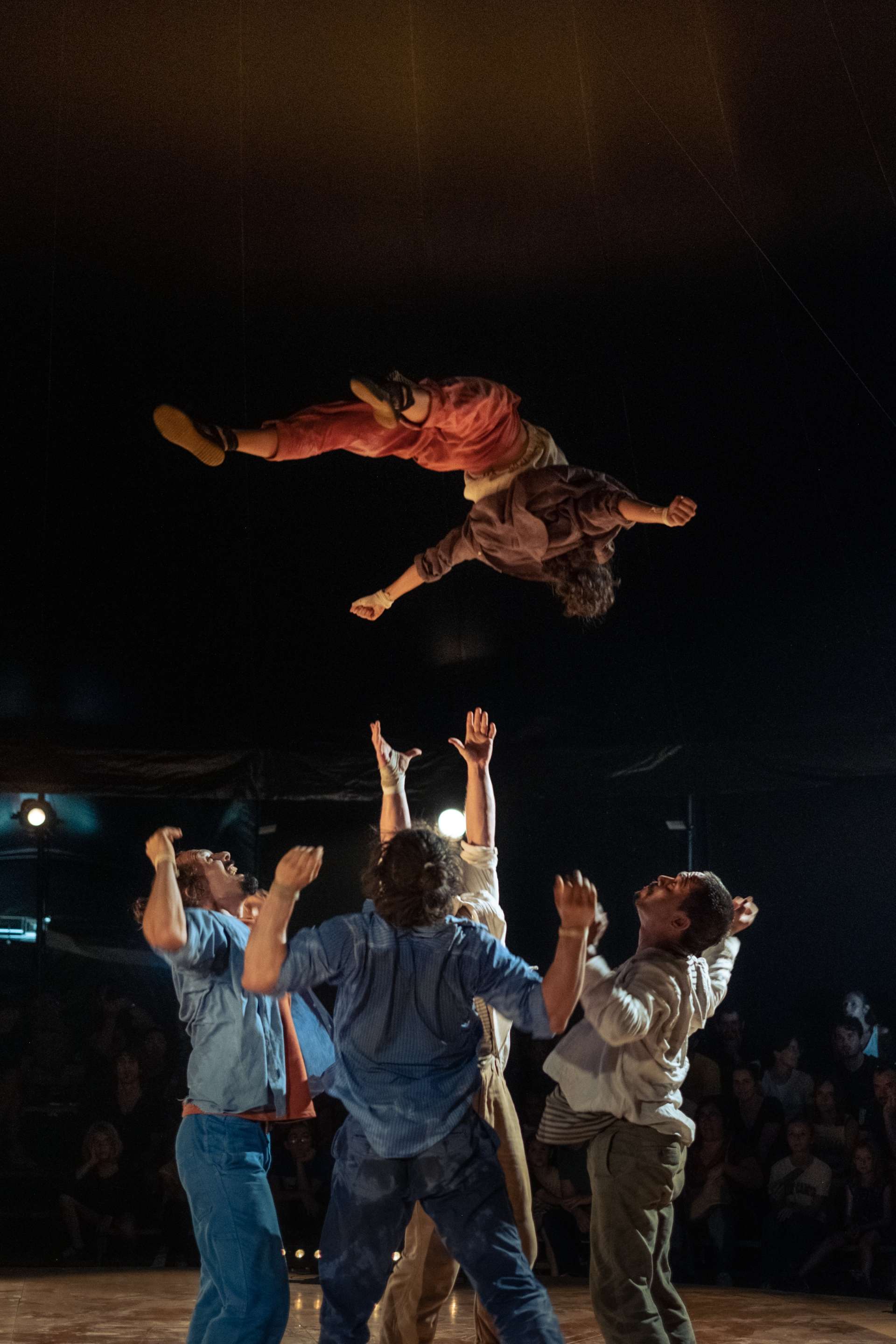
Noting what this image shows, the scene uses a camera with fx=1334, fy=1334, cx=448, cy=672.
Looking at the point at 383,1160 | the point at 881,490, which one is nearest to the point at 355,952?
the point at 383,1160

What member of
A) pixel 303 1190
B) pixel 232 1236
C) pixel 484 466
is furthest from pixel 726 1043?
pixel 232 1236

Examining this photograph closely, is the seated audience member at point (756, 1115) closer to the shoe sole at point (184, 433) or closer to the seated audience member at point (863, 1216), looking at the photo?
the seated audience member at point (863, 1216)

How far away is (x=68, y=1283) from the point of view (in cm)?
543

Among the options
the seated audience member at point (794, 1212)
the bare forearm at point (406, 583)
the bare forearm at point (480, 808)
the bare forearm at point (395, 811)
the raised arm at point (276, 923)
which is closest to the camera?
the raised arm at point (276, 923)

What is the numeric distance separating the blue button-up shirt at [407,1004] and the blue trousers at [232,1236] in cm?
38

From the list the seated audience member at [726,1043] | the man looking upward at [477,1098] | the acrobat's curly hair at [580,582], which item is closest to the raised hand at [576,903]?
the man looking upward at [477,1098]

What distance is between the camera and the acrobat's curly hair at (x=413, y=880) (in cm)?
265

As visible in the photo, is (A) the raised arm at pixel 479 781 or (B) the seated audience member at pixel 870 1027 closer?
(A) the raised arm at pixel 479 781

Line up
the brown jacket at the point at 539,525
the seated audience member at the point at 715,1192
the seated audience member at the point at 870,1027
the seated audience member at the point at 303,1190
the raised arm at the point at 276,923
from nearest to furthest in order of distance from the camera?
the raised arm at the point at 276,923
the brown jacket at the point at 539,525
the seated audience member at the point at 715,1192
the seated audience member at the point at 303,1190
the seated audience member at the point at 870,1027

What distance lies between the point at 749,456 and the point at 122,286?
3.19m

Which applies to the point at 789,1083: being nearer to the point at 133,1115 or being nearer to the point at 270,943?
the point at 133,1115

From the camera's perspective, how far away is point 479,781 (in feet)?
13.1

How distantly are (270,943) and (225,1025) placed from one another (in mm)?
529

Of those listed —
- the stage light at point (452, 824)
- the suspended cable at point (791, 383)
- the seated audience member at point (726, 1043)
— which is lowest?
the seated audience member at point (726, 1043)
